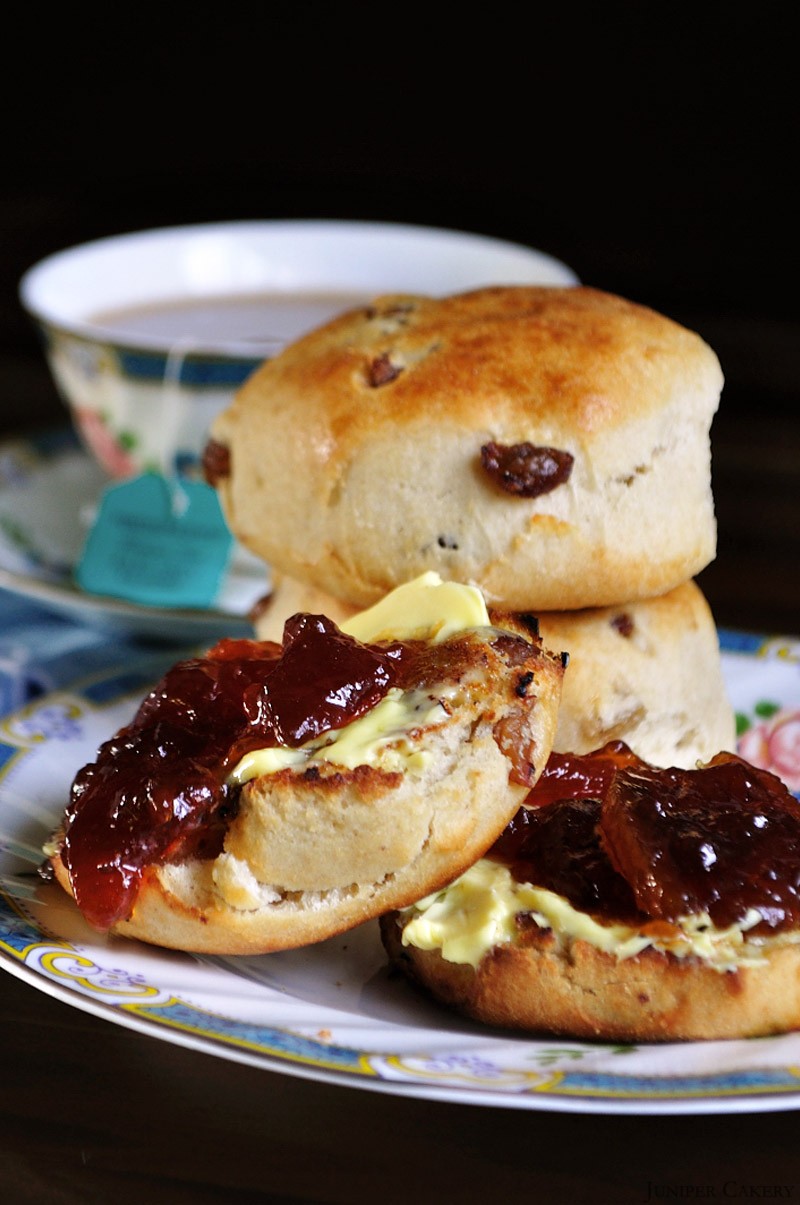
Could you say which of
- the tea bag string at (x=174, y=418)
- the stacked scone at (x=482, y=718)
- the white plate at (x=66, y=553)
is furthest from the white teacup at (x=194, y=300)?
the stacked scone at (x=482, y=718)

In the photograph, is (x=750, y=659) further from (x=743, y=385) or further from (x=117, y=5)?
(x=117, y=5)

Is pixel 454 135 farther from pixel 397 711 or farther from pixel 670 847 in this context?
pixel 670 847

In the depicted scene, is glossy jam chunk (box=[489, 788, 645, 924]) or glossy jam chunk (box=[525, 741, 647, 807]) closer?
glossy jam chunk (box=[489, 788, 645, 924])

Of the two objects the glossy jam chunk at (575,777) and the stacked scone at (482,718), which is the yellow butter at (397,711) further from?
the glossy jam chunk at (575,777)

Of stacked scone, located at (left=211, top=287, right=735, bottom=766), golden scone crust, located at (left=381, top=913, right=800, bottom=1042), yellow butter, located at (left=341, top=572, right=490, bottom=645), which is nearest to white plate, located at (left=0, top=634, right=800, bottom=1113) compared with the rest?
golden scone crust, located at (left=381, top=913, right=800, bottom=1042)

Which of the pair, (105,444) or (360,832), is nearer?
(360,832)

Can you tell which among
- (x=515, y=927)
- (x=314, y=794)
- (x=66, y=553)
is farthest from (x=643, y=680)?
(x=66, y=553)

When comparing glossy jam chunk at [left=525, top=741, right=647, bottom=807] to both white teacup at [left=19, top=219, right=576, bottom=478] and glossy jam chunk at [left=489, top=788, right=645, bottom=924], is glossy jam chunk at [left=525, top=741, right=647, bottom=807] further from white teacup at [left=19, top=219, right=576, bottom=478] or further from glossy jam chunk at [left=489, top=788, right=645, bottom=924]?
white teacup at [left=19, top=219, right=576, bottom=478]
